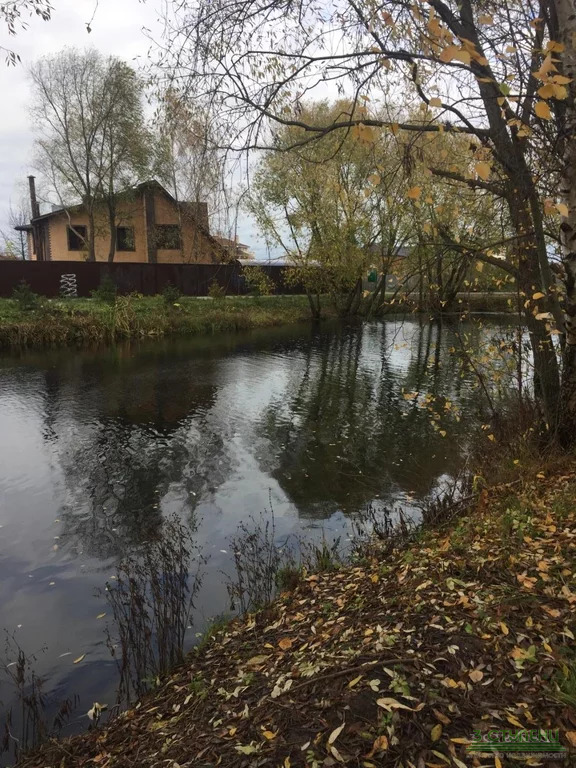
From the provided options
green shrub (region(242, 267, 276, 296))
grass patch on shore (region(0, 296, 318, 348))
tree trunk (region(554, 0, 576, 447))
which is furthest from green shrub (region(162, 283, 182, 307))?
tree trunk (region(554, 0, 576, 447))

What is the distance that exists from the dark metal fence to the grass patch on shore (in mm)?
1833

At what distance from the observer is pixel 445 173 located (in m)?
5.93

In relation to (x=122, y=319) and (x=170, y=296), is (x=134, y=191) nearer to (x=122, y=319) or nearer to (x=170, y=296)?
(x=170, y=296)

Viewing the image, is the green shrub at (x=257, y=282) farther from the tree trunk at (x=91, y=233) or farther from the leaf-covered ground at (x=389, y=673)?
the leaf-covered ground at (x=389, y=673)

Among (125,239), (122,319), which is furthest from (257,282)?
(125,239)

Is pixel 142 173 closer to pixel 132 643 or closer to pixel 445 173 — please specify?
pixel 445 173

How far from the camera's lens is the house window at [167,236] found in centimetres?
3912

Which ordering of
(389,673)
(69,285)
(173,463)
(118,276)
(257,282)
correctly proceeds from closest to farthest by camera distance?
(389,673)
(173,463)
(69,285)
(118,276)
(257,282)

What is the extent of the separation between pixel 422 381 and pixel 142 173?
27618mm

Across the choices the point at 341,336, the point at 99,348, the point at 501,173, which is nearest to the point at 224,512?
the point at 501,173

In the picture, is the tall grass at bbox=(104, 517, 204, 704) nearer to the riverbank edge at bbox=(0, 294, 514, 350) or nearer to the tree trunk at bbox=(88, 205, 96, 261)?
the riverbank edge at bbox=(0, 294, 514, 350)

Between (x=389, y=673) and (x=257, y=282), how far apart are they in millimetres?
31041

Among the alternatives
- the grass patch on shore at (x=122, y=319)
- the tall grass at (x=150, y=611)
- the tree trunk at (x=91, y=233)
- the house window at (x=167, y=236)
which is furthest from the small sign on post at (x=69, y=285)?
the tall grass at (x=150, y=611)

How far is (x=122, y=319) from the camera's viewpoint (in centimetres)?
2419
